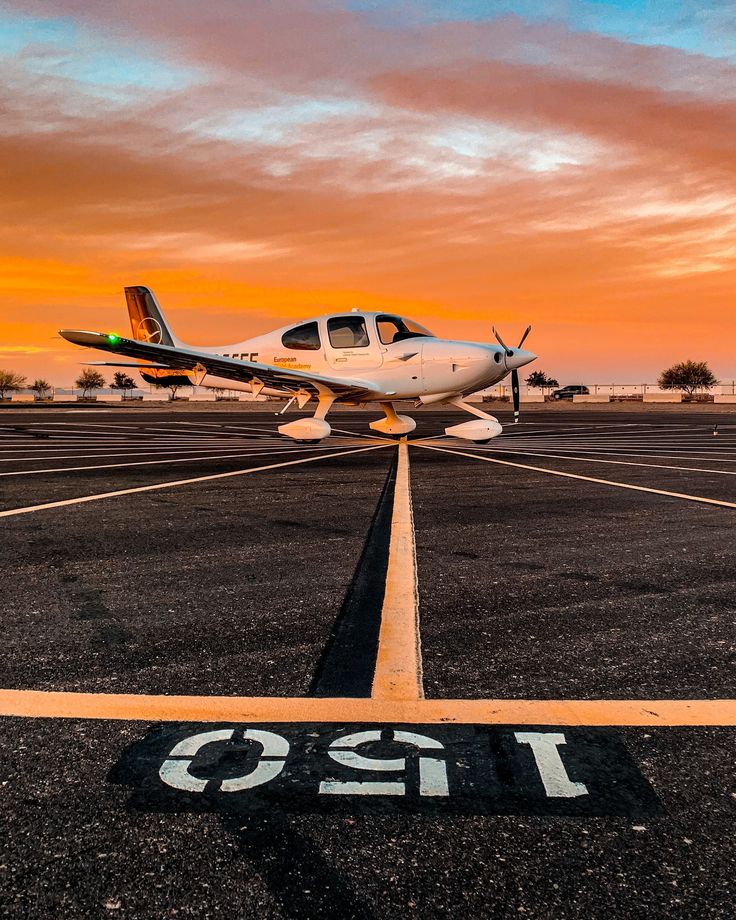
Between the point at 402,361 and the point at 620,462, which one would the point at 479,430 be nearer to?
the point at 402,361

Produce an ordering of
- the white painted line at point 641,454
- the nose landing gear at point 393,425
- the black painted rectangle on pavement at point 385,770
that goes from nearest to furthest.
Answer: the black painted rectangle on pavement at point 385,770, the white painted line at point 641,454, the nose landing gear at point 393,425

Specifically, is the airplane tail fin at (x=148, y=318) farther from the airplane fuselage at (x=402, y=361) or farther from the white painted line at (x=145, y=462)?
the white painted line at (x=145, y=462)

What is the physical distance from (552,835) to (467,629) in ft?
5.83

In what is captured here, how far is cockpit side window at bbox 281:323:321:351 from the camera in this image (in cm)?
1839

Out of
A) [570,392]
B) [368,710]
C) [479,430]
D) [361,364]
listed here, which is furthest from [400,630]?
[570,392]

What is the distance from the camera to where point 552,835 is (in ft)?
6.24

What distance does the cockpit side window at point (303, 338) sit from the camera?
724 inches

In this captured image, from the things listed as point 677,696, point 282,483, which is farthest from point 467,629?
point 282,483

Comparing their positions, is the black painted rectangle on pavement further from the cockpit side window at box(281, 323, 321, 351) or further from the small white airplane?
the cockpit side window at box(281, 323, 321, 351)

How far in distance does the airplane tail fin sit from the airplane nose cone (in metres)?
13.8

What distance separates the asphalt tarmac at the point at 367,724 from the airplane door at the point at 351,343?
1168 centimetres

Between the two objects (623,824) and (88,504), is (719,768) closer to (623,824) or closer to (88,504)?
(623,824)

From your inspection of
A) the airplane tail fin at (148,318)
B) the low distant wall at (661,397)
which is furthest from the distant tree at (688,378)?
the airplane tail fin at (148,318)

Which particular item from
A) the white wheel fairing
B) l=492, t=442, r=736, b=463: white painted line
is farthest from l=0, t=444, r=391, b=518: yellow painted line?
l=492, t=442, r=736, b=463: white painted line
